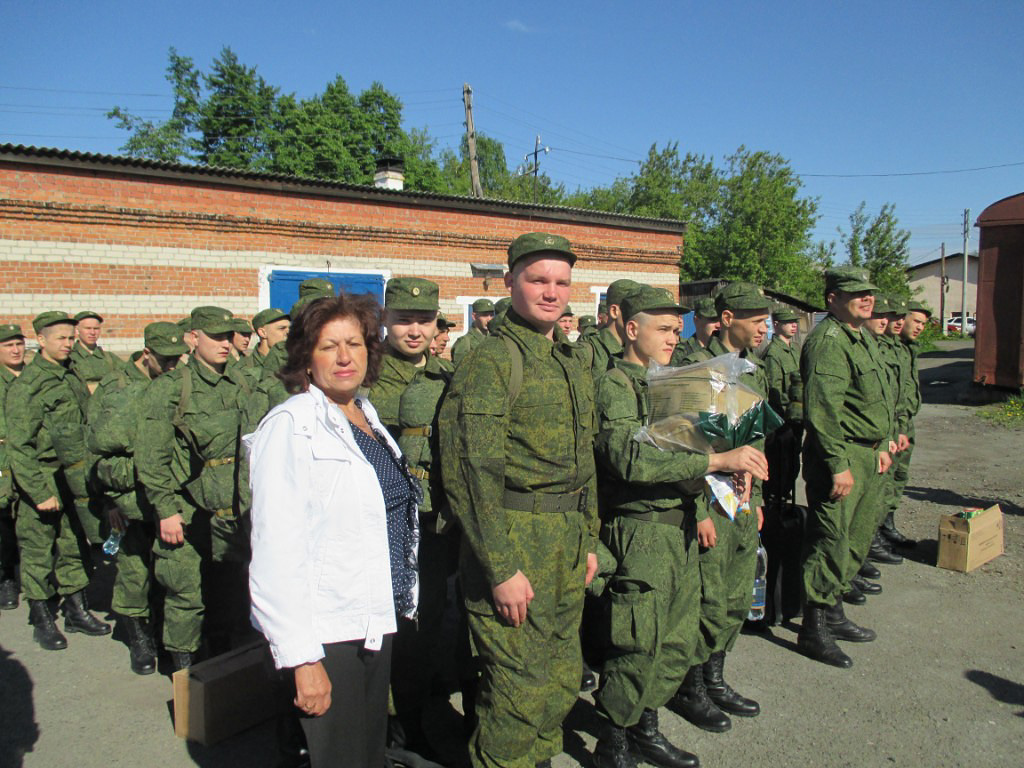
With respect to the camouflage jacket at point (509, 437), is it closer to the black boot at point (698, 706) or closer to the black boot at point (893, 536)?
the black boot at point (698, 706)

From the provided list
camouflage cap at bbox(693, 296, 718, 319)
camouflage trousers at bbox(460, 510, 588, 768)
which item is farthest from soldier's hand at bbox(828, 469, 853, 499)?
camouflage cap at bbox(693, 296, 718, 319)

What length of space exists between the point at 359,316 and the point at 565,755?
231cm

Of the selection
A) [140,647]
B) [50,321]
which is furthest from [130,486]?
[50,321]

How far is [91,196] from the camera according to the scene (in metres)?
10.6

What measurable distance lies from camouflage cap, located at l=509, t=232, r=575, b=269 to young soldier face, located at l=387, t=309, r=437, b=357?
3.46ft

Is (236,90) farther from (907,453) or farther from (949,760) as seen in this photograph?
(949,760)

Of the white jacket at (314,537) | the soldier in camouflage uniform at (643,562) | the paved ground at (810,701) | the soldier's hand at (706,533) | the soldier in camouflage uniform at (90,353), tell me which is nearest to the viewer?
the white jacket at (314,537)

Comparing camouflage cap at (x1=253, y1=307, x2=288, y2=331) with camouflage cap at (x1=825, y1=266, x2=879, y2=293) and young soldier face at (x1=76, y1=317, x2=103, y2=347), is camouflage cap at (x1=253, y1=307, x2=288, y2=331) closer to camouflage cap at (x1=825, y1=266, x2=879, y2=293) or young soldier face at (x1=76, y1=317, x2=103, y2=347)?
young soldier face at (x1=76, y1=317, x2=103, y2=347)

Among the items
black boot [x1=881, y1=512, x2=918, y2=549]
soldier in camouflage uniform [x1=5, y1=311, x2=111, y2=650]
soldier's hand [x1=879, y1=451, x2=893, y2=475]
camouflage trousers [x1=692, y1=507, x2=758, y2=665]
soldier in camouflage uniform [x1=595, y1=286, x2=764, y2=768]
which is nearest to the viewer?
soldier in camouflage uniform [x1=595, y1=286, x2=764, y2=768]

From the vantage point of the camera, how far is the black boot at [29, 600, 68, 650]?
470cm

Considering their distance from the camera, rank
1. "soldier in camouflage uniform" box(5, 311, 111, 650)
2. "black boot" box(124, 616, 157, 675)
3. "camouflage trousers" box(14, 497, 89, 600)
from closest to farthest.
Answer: "black boot" box(124, 616, 157, 675) < "soldier in camouflage uniform" box(5, 311, 111, 650) < "camouflage trousers" box(14, 497, 89, 600)

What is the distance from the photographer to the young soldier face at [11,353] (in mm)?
5488

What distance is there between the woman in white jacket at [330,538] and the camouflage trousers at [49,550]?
3760mm

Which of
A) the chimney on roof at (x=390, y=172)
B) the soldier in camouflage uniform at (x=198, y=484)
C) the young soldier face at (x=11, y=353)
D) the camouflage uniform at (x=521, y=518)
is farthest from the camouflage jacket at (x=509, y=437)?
the chimney on roof at (x=390, y=172)
